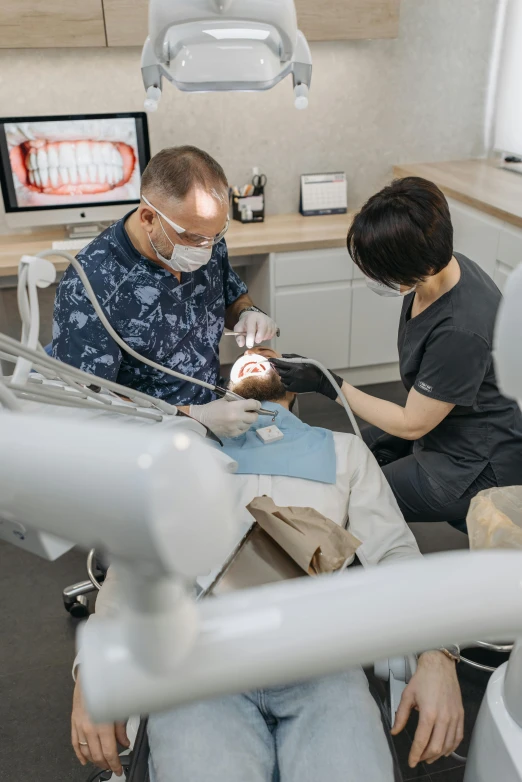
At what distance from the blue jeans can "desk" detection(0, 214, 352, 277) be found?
86.3 inches

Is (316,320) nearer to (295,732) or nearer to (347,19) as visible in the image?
(347,19)

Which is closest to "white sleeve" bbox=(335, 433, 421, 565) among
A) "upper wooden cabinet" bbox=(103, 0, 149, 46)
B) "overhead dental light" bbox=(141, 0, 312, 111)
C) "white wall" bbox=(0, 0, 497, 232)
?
"overhead dental light" bbox=(141, 0, 312, 111)

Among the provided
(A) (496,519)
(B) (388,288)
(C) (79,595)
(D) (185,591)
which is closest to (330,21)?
(B) (388,288)

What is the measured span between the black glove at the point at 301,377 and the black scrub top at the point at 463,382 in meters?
0.25

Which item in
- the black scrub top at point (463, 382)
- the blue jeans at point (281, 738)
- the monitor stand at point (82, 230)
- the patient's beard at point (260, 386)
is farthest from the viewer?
the monitor stand at point (82, 230)

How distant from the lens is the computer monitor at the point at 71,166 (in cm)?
310

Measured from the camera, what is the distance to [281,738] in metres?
1.30

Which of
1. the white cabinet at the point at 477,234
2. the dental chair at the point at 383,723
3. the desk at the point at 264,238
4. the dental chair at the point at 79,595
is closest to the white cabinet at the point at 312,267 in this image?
the desk at the point at 264,238

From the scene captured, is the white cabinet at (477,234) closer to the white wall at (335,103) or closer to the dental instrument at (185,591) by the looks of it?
the white wall at (335,103)

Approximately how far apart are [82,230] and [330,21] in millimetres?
1542

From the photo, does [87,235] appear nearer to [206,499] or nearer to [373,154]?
[373,154]

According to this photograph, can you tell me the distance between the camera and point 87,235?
11.0 feet

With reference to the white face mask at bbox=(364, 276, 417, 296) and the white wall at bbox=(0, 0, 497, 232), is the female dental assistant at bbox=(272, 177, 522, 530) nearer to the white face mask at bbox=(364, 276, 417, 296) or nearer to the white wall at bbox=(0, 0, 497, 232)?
the white face mask at bbox=(364, 276, 417, 296)

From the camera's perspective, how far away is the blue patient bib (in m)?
1.74
